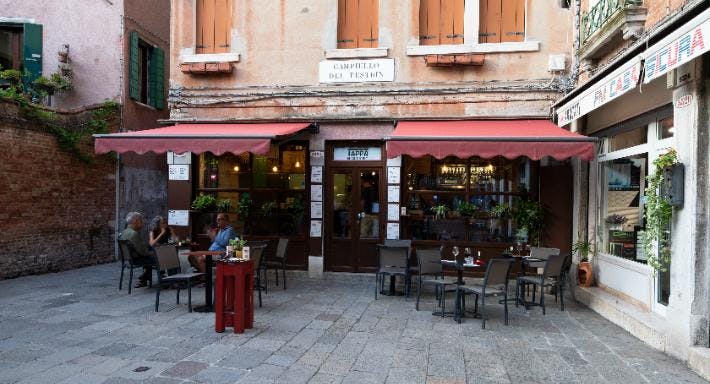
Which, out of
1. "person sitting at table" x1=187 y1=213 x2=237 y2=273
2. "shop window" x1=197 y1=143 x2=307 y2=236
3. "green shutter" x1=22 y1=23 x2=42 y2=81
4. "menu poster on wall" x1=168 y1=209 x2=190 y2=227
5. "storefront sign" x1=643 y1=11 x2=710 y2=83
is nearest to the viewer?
"storefront sign" x1=643 y1=11 x2=710 y2=83

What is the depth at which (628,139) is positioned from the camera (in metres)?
7.13

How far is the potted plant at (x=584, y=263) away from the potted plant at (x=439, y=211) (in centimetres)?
235

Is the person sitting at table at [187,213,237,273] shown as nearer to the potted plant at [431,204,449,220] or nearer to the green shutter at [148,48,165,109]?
the potted plant at [431,204,449,220]

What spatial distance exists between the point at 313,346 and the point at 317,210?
4.53 meters

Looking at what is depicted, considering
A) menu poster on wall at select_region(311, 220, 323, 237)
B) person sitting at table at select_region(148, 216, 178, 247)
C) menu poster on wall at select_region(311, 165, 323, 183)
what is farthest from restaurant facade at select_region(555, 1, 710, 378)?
person sitting at table at select_region(148, 216, 178, 247)

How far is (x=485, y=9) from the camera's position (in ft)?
30.5

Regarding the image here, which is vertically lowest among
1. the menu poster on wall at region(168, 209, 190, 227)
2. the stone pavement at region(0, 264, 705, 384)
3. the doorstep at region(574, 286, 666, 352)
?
the stone pavement at region(0, 264, 705, 384)

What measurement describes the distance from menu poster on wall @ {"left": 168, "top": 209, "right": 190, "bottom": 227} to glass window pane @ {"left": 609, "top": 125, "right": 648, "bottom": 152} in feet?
26.1

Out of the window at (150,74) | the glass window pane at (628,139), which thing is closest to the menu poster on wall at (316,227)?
the glass window pane at (628,139)

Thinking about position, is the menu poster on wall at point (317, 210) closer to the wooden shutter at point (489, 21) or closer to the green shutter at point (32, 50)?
A: the wooden shutter at point (489, 21)

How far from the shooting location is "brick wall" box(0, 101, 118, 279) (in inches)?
369

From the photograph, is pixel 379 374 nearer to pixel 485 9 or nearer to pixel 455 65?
pixel 455 65

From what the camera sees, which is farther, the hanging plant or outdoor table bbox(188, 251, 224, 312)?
outdoor table bbox(188, 251, 224, 312)

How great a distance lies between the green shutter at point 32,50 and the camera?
11484 mm
